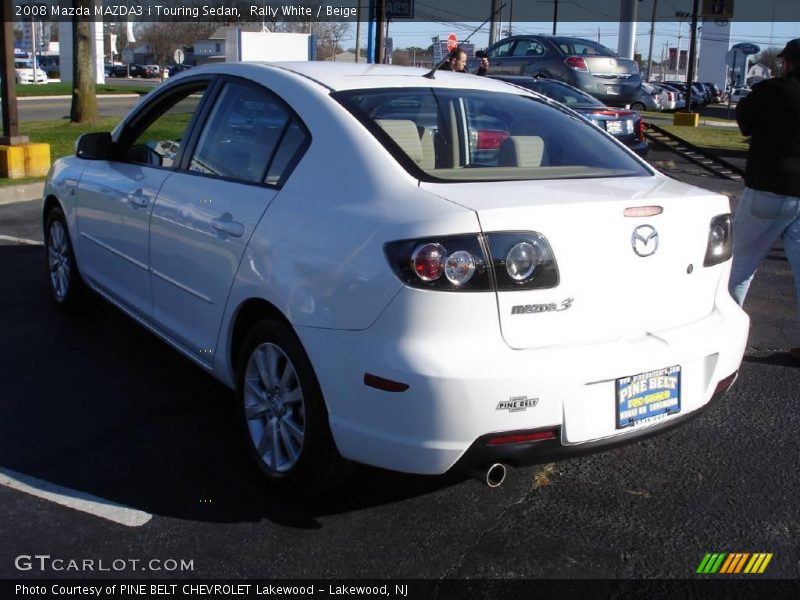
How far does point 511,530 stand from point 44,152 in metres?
10.4

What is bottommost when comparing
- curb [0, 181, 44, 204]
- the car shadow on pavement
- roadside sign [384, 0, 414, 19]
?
the car shadow on pavement

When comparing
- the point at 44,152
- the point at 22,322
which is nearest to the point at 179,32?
the point at 44,152

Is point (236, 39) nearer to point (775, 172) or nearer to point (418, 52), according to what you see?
point (775, 172)

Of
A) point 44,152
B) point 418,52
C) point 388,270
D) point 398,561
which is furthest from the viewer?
point 418,52

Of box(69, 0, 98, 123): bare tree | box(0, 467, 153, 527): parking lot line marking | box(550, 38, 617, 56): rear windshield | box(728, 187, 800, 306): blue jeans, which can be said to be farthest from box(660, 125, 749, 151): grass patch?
box(0, 467, 153, 527): parking lot line marking

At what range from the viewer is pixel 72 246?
5590 mm

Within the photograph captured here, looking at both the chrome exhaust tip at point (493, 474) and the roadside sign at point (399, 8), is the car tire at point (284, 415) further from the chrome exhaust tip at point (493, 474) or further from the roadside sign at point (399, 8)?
the roadside sign at point (399, 8)

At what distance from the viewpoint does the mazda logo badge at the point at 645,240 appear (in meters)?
3.11

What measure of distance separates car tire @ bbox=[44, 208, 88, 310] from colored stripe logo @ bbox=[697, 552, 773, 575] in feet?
13.4

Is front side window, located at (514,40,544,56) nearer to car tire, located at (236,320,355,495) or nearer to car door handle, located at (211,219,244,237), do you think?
car door handle, located at (211,219,244,237)

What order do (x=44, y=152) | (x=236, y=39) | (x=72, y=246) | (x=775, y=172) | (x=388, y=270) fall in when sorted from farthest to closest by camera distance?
1. (x=236, y=39)
2. (x=44, y=152)
3. (x=72, y=246)
4. (x=775, y=172)
5. (x=388, y=270)

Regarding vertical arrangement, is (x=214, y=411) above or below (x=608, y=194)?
below

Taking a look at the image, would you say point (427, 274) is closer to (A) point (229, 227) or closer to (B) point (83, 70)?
(A) point (229, 227)

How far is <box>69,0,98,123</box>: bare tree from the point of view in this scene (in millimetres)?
18453
